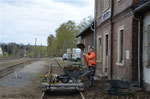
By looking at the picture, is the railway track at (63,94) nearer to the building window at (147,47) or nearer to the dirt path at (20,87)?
the dirt path at (20,87)

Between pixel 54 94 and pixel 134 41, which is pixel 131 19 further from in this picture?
pixel 54 94

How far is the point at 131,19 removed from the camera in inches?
432

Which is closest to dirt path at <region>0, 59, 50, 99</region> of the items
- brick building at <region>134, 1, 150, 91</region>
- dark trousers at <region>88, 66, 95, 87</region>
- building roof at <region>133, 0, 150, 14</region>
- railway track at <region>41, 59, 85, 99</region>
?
railway track at <region>41, 59, 85, 99</region>

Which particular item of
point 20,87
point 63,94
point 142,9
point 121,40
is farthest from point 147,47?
point 20,87

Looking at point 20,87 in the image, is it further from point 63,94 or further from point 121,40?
point 121,40

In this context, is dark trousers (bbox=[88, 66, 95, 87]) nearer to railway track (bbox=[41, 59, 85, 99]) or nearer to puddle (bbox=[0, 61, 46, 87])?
railway track (bbox=[41, 59, 85, 99])

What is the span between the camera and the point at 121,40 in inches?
514

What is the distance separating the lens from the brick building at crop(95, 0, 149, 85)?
35.4 ft

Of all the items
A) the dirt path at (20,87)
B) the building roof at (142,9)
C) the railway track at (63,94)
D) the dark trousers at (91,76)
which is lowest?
the railway track at (63,94)

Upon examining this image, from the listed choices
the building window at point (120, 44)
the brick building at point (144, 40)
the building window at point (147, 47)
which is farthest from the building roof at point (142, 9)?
the building window at point (120, 44)

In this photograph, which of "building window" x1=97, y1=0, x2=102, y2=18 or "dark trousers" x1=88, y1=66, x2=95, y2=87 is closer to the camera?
"dark trousers" x1=88, y1=66, x2=95, y2=87

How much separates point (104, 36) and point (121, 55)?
153 inches

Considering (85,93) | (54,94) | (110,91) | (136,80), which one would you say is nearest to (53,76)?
(54,94)

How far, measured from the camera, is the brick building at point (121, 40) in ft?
35.4
